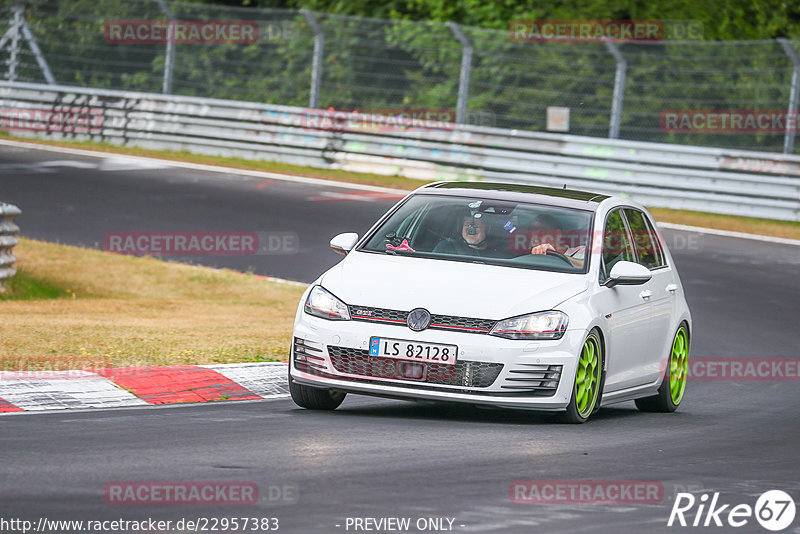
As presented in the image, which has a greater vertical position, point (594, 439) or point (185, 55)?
point (185, 55)

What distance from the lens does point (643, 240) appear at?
10.9 metres

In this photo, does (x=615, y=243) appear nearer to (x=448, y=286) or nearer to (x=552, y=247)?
(x=552, y=247)

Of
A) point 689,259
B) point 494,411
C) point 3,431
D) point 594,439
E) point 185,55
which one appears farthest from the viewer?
point 185,55

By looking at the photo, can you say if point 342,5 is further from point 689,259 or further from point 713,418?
point 713,418

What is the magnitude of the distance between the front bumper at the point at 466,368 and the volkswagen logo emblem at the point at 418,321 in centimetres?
3

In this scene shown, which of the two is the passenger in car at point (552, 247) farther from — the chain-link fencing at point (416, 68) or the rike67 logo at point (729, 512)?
the chain-link fencing at point (416, 68)

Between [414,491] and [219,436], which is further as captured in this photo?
[219,436]

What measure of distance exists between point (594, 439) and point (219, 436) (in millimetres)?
2243

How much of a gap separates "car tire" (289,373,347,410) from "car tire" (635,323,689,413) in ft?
8.71

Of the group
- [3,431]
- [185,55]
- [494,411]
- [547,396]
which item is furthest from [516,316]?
[185,55]

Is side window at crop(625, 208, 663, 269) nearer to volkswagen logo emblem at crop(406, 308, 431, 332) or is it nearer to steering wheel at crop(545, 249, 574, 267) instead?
steering wheel at crop(545, 249, 574, 267)

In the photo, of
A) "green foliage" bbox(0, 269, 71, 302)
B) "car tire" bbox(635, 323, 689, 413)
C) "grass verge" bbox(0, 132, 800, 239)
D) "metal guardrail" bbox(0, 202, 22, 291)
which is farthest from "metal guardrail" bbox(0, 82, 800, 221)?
"car tire" bbox(635, 323, 689, 413)

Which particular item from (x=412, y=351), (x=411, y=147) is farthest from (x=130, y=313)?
(x=411, y=147)

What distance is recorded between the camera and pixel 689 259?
20.0 m
